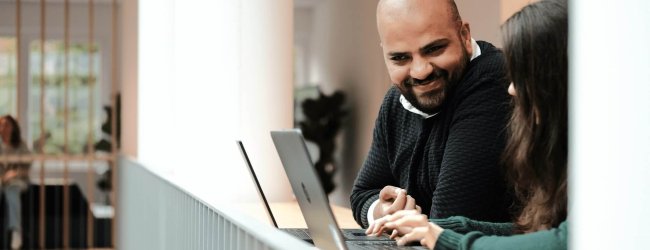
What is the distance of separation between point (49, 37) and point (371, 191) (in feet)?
39.8

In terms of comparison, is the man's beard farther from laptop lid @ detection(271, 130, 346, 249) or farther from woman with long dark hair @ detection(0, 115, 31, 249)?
woman with long dark hair @ detection(0, 115, 31, 249)

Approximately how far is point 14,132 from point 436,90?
1184 centimetres

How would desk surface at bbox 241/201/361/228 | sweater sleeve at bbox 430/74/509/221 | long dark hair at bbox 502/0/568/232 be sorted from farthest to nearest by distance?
desk surface at bbox 241/201/361/228 < sweater sleeve at bbox 430/74/509/221 < long dark hair at bbox 502/0/568/232

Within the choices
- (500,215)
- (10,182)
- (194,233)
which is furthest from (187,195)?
(10,182)

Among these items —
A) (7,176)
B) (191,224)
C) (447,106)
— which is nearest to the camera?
(447,106)

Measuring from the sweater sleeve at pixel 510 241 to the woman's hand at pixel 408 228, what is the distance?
0.10 feet

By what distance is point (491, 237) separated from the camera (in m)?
2.05

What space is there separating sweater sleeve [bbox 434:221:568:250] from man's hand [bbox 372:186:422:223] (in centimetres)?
44

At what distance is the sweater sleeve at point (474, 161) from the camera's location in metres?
2.60

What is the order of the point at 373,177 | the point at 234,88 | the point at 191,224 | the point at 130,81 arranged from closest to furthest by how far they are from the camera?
the point at 373,177 < the point at 191,224 < the point at 234,88 < the point at 130,81

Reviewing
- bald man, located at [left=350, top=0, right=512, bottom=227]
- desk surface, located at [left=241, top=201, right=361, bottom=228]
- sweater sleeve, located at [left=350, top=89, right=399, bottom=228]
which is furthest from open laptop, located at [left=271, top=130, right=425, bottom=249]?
desk surface, located at [left=241, top=201, right=361, bottom=228]

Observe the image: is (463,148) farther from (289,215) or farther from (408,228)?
(289,215)

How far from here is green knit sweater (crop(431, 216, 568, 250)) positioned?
1904 mm
